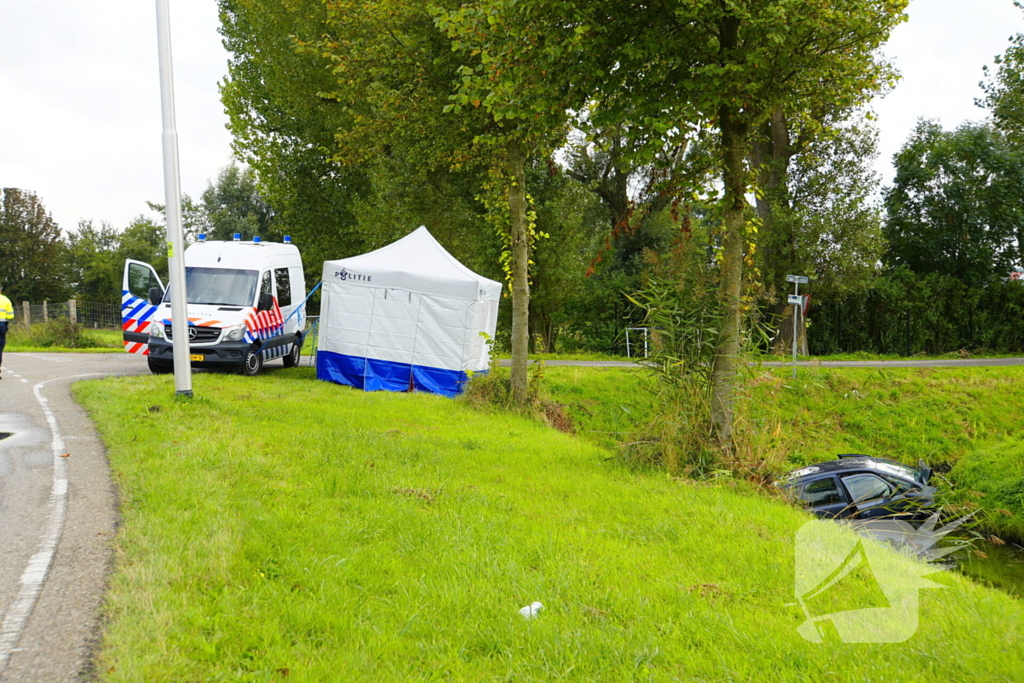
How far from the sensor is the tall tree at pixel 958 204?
3284 cm

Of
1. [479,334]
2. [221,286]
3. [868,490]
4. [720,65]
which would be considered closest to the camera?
[720,65]

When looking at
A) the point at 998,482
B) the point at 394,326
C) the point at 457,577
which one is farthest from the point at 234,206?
the point at 457,577

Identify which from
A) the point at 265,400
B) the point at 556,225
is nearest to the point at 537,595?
the point at 265,400

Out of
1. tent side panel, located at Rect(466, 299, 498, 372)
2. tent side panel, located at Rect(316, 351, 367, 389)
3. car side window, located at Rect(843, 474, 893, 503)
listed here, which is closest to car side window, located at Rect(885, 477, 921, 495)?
car side window, located at Rect(843, 474, 893, 503)

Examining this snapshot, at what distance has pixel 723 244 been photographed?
9.47 meters

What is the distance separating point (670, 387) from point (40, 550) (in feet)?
22.0

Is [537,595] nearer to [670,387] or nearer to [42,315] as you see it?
[670,387]

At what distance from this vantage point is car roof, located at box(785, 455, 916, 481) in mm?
11002

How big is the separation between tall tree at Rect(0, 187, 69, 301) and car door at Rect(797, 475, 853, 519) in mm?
45376

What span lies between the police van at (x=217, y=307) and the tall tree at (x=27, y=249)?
3236cm

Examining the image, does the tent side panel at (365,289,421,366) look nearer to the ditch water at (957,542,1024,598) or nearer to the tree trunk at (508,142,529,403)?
the tree trunk at (508,142,529,403)

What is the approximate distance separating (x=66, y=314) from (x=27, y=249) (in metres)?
20.5

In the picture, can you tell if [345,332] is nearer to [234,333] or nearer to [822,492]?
[234,333]

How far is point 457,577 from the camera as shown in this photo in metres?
4.87
